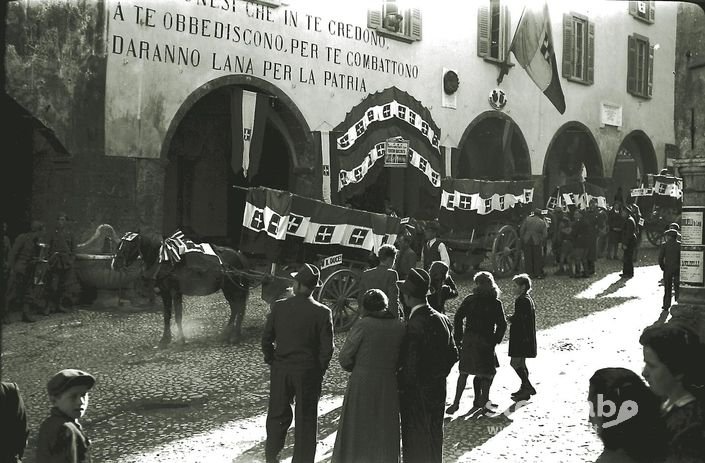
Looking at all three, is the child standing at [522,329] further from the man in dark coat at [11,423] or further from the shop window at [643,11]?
the shop window at [643,11]

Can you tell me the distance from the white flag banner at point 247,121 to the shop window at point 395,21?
391 centimetres

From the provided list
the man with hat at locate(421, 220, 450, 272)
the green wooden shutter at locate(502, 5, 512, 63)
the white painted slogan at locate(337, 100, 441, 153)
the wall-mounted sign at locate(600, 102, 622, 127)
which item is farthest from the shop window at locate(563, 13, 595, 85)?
the man with hat at locate(421, 220, 450, 272)

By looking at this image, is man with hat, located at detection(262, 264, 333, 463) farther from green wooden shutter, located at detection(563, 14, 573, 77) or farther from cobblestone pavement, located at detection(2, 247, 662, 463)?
green wooden shutter, located at detection(563, 14, 573, 77)

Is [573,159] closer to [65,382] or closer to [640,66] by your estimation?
[640,66]

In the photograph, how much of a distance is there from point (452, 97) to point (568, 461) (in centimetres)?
1481

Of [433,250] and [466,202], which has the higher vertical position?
[466,202]

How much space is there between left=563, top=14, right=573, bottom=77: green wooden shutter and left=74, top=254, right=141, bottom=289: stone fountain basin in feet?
48.8

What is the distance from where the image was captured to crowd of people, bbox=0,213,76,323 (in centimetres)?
1180

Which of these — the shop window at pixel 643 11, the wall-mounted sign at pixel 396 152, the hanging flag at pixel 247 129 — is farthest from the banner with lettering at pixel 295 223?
the shop window at pixel 643 11

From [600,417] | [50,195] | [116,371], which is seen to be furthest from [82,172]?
[600,417]

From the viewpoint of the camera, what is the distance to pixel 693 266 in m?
6.45

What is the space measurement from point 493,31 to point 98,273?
12.7 meters

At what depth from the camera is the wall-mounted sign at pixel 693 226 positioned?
6520 millimetres

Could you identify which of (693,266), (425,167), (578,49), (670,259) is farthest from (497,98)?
(693,266)
